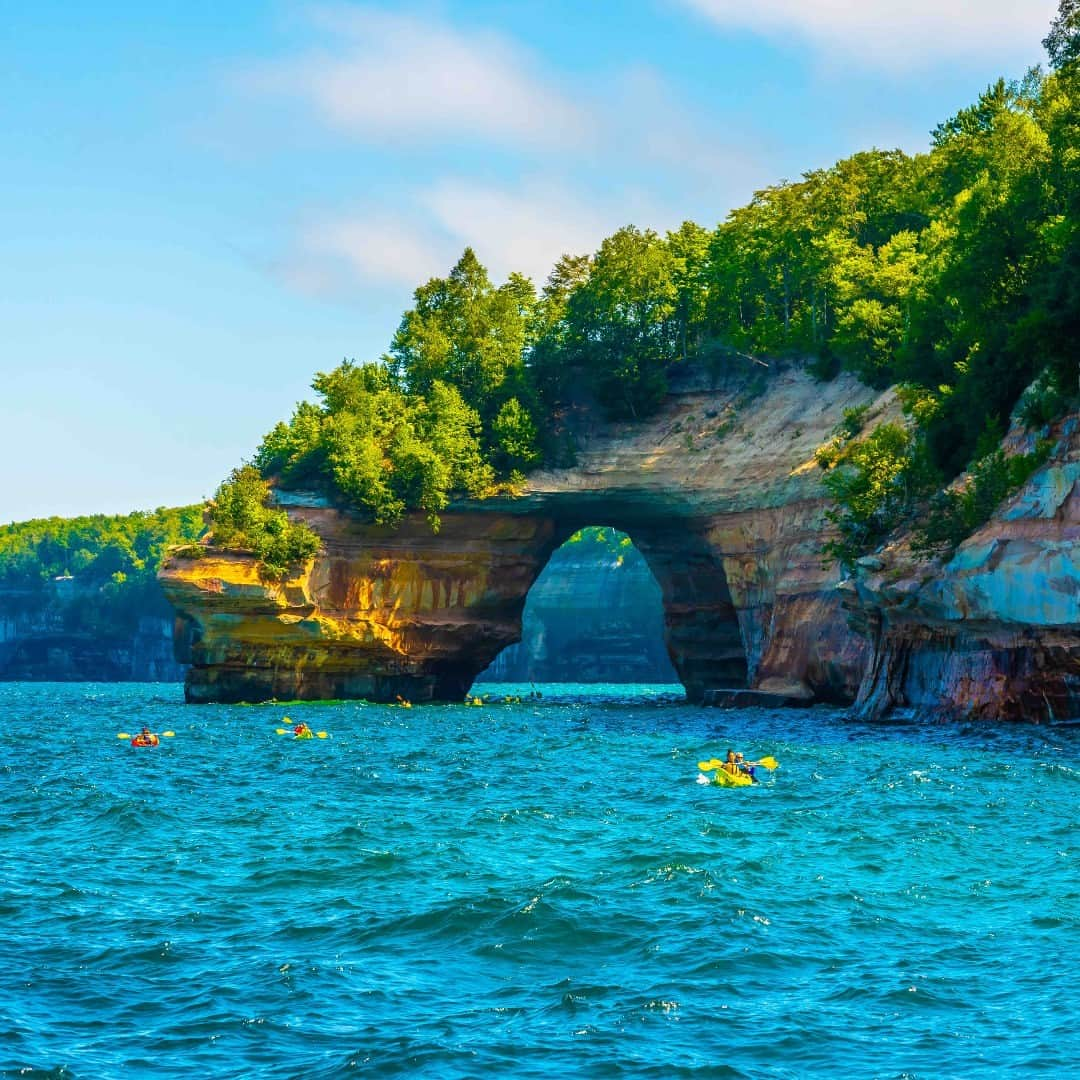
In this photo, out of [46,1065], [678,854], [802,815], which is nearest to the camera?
[46,1065]

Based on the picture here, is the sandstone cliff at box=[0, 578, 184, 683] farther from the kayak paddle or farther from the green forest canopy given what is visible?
the kayak paddle

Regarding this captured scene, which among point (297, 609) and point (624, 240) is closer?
point (297, 609)

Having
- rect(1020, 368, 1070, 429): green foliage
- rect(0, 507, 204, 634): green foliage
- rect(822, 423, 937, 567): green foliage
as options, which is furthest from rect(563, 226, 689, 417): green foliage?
rect(0, 507, 204, 634): green foliage

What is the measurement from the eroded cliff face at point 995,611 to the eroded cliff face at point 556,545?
11818 mm

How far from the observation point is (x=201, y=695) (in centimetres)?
8381

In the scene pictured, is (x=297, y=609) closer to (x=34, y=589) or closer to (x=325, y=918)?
(x=325, y=918)

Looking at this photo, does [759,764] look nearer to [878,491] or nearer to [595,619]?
[878,491]

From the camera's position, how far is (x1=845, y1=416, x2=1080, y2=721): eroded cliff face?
46094 millimetres

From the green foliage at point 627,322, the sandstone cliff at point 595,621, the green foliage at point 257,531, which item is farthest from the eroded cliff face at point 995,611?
the sandstone cliff at point 595,621

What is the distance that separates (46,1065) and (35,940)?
579 cm

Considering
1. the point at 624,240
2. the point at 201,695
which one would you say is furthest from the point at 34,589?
the point at 624,240

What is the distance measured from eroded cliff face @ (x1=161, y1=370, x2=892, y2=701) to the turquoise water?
32947 millimetres

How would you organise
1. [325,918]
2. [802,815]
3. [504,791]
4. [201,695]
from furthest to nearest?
[201,695], [504,791], [802,815], [325,918]

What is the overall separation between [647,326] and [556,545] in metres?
15.0
